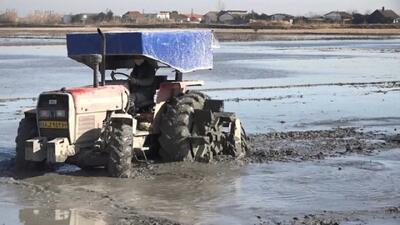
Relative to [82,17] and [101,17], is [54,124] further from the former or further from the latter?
[82,17]

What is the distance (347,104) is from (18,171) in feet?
39.3

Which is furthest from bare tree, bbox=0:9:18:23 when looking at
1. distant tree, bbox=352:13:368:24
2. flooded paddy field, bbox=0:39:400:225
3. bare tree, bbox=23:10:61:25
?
flooded paddy field, bbox=0:39:400:225

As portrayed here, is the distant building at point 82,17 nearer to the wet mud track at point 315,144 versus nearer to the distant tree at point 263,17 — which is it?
the distant tree at point 263,17

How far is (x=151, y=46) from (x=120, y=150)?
6.06 ft

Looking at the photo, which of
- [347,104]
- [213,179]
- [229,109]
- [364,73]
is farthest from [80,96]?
[364,73]

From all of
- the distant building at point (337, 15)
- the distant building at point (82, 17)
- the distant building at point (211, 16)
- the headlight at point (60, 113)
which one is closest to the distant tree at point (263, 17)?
the distant building at point (211, 16)

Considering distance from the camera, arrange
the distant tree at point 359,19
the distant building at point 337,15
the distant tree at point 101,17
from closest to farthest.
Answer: the distant tree at point 359,19 < the distant tree at point 101,17 < the distant building at point 337,15

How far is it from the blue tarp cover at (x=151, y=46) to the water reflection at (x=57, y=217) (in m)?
3.25

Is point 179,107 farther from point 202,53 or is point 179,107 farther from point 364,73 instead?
point 364,73

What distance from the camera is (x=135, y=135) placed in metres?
11.5

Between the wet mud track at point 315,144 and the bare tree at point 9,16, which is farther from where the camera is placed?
the bare tree at point 9,16

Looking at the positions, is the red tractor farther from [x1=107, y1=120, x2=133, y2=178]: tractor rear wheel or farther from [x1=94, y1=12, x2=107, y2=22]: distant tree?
[x1=94, y1=12, x2=107, y2=22]: distant tree

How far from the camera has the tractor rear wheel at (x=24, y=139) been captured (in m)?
11.2

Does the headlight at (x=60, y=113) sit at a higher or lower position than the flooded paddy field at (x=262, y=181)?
higher
